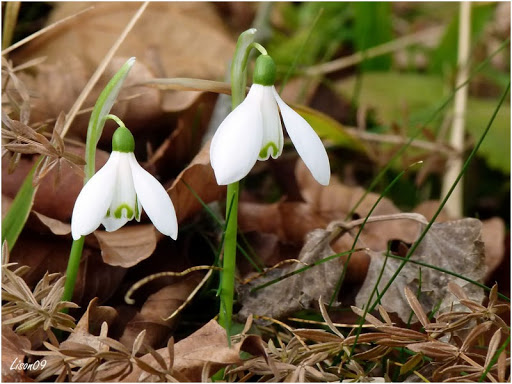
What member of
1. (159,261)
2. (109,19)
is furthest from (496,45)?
(159,261)

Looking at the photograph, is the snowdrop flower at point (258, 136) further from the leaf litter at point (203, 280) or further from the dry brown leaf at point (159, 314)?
the dry brown leaf at point (159, 314)

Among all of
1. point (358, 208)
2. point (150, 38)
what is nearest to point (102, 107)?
point (358, 208)

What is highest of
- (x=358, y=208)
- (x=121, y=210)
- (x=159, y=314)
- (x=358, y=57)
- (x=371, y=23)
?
(x=371, y=23)

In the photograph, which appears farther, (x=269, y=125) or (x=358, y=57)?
(x=358, y=57)

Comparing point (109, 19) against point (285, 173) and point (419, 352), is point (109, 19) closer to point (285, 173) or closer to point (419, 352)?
point (285, 173)

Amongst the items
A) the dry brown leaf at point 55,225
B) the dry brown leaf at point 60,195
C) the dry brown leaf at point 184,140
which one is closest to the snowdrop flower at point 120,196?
the dry brown leaf at point 55,225

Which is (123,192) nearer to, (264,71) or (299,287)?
(264,71)
